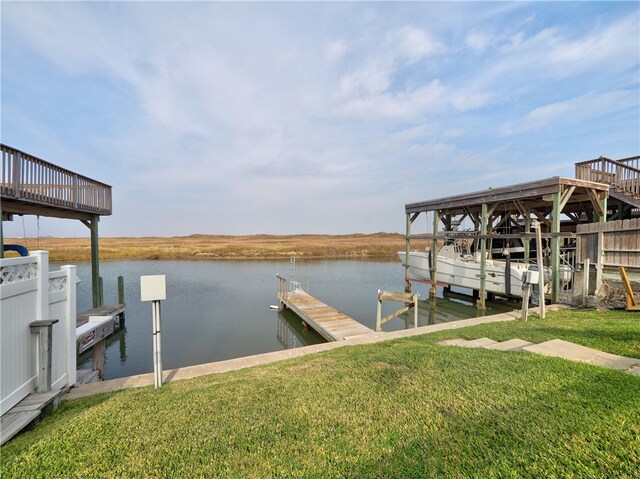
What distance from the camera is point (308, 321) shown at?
1116cm

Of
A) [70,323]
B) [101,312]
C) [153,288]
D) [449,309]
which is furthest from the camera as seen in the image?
[449,309]

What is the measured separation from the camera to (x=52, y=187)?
8.76 meters

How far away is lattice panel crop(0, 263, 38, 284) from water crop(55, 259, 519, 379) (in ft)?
17.4

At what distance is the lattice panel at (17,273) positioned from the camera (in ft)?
11.1

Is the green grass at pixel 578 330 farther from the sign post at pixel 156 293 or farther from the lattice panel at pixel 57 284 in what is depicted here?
the lattice panel at pixel 57 284

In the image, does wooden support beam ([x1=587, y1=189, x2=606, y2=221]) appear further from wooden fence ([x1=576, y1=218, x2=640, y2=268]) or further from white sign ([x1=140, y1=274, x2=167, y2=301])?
white sign ([x1=140, y1=274, x2=167, y2=301])

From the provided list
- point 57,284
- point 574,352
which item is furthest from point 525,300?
point 57,284

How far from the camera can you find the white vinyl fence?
3352 mm

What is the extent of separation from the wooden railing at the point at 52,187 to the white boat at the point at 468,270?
15074 millimetres

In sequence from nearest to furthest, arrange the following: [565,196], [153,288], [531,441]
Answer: [531,441]
[153,288]
[565,196]

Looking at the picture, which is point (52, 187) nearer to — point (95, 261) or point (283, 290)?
point (95, 261)

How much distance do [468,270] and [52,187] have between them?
652 inches

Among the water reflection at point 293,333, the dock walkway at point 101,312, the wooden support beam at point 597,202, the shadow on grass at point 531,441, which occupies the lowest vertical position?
the water reflection at point 293,333

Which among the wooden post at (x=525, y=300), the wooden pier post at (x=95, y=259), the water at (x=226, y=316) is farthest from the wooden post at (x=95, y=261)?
the wooden post at (x=525, y=300)
